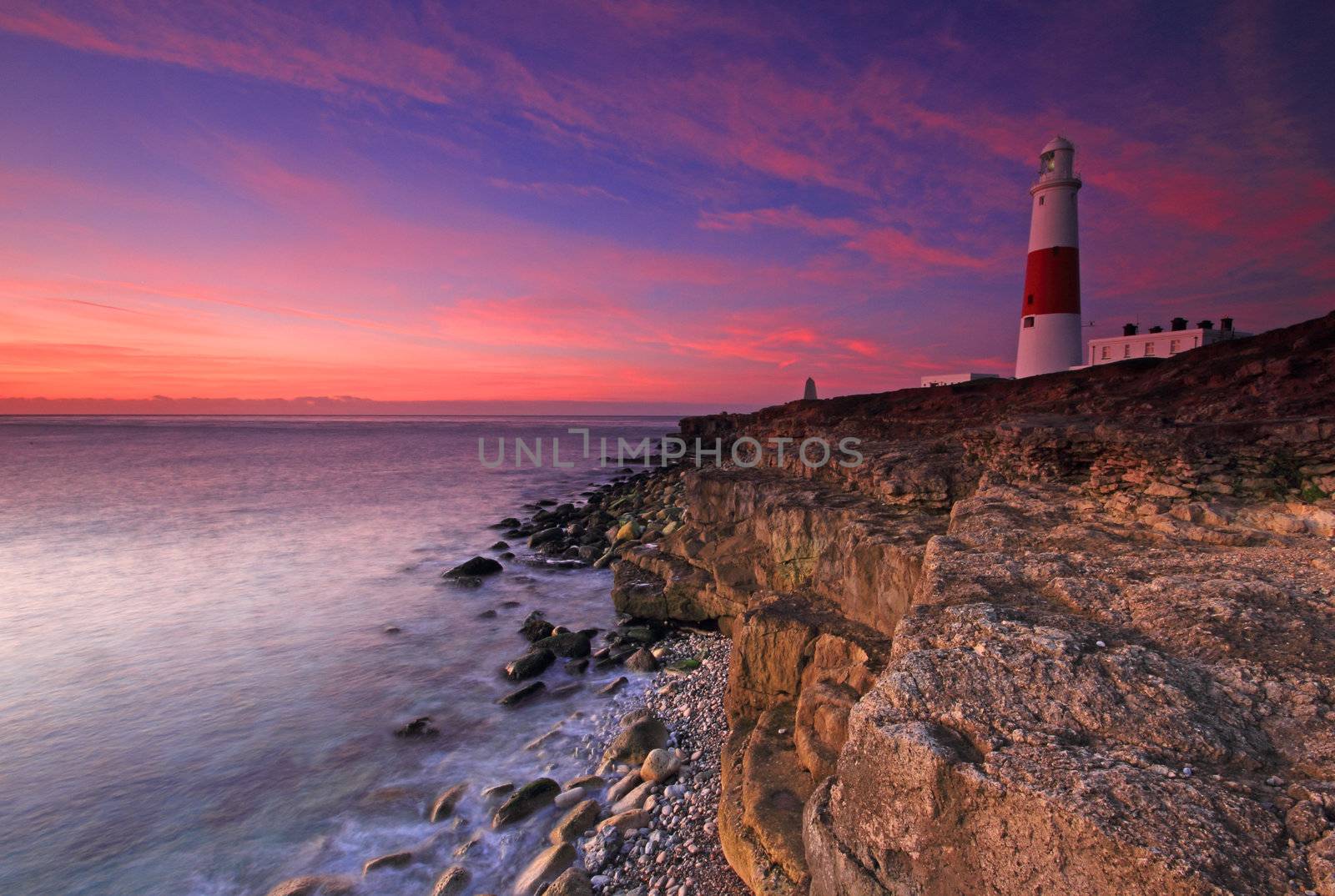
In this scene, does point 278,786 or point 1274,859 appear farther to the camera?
point 278,786

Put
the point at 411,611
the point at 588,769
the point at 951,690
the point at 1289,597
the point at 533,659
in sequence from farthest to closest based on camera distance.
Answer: the point at 411,611 < the point at 533,659 < the point at 588,769 < the point at 1289,597 < the point at 951,690

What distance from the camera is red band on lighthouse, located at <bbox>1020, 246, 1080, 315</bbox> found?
21781 mm

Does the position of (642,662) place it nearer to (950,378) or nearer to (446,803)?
(446,803)

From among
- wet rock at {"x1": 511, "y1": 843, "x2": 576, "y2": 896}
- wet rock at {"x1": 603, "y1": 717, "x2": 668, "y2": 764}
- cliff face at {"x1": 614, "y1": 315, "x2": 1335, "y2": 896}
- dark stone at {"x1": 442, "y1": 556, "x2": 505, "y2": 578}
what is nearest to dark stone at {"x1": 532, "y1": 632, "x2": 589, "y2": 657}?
wet rock at {"x1": 603, "y1": 717, "x2": 668, "y2": 764}

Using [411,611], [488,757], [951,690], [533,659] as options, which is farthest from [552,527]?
[951,690]

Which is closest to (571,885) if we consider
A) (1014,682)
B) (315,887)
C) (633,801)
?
(633,801)

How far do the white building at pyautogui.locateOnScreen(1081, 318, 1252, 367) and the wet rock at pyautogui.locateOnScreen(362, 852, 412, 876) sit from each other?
1248 inches

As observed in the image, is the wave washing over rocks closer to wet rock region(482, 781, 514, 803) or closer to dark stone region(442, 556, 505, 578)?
wet rock region(482, 781, 514, 803)

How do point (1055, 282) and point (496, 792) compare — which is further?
point (1055, 282)

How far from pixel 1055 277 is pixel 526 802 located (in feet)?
81.8

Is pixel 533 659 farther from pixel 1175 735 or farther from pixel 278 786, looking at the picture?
pixel 1175 735

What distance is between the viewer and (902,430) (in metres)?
15.4

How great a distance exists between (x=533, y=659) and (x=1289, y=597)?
936 centimetres

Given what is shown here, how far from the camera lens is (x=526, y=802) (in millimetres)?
6395
